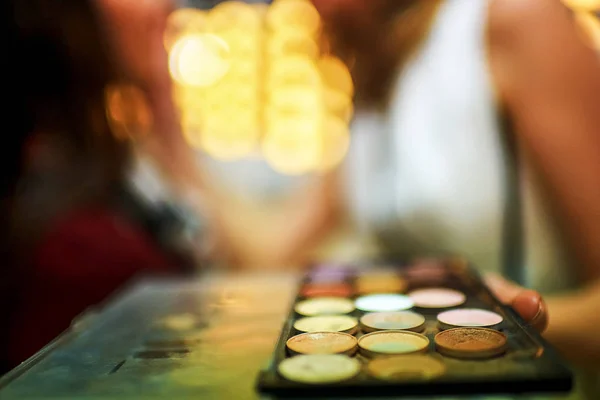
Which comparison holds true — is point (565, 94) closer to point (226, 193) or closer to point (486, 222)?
point (486, 222)

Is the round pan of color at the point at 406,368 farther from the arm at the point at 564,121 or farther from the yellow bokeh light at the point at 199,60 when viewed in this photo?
the yellow bokeh light at the point at 199,60

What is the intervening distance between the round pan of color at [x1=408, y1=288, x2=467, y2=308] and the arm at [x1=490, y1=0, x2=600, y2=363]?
0.09 meters

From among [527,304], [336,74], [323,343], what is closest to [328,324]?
[323,343]

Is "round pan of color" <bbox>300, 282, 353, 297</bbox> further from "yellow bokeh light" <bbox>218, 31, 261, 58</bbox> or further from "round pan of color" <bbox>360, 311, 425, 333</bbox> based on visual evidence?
"yellow bokeh light" <bbox>218, 31, 261, 58</bbox>

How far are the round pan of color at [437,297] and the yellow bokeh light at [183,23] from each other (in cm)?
54

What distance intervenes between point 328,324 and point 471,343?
0.40 ft

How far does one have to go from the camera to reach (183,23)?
0.86m

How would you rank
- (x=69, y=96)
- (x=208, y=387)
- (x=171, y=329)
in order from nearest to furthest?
(x=208, y=387), (x=171, y=329), (x=69, y=96)

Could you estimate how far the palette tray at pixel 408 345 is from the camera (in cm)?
35

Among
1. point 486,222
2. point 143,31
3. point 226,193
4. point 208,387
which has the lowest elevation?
point 208,387

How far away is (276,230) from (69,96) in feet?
1.27

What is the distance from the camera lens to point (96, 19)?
869mm

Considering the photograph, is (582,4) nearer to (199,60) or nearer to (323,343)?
(323,343)

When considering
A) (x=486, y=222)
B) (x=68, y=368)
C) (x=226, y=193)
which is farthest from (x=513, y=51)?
(x=68, y=368)
